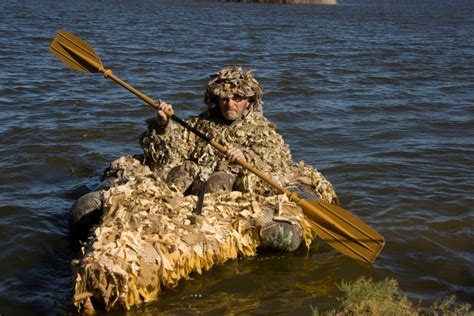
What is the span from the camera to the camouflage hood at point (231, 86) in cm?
630

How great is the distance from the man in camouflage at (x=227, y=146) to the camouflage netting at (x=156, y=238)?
32 centimetres

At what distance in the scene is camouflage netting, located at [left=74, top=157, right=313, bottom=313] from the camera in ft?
14.8

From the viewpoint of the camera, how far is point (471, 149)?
29.5ft

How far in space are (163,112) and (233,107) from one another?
76 centimetres

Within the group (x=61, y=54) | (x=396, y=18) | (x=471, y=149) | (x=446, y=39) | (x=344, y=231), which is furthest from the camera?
(x=396, y=18)

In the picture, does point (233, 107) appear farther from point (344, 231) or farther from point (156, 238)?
point (156, 238)

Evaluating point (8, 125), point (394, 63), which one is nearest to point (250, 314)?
point (8, 125)

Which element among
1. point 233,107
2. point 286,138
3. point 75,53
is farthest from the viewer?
point 286,138

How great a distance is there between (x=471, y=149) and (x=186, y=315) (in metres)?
5.72

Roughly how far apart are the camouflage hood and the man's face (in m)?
0.07

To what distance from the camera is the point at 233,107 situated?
6391mm

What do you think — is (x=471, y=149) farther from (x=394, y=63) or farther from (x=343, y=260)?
(x=394, y=63)

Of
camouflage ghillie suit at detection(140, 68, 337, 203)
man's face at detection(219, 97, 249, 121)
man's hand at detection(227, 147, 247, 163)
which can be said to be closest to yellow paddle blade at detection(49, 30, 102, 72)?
camouflage ghillie suit at detection(140, 68, 337, 203)

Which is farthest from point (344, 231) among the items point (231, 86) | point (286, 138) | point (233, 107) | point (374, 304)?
point (286, 138)
